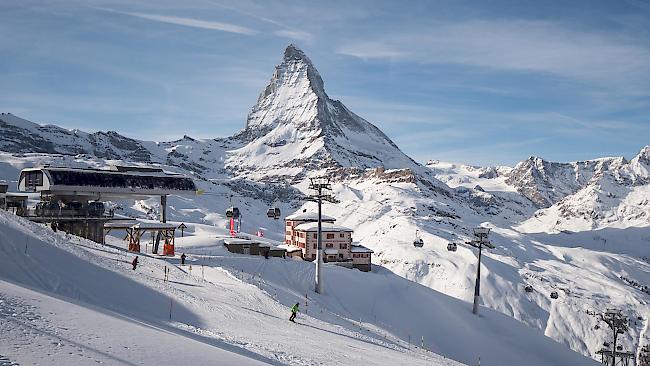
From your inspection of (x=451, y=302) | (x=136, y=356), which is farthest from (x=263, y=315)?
(x=451, y=302)

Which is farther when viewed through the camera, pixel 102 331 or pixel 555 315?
pixel 555 315

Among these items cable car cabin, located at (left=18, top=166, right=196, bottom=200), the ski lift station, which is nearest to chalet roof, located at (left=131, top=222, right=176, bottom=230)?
the ski lift station

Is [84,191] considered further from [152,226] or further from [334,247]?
[334,247]

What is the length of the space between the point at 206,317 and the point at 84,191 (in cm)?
Result: 3239

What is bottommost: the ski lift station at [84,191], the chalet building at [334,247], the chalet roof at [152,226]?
the chalet building at [334,247]

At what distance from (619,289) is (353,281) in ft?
361

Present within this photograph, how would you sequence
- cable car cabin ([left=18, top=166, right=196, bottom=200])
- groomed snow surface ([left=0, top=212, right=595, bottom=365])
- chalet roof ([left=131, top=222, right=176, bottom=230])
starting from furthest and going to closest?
chalet roof ([left=131, top=222, right=176, bottom=230]) → cable car cabin ([left=18, top=166, right=196, bottom=200]) → groomed snow surface ([left=0, top=212, right=595, bottom=365])

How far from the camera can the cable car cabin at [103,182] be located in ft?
154

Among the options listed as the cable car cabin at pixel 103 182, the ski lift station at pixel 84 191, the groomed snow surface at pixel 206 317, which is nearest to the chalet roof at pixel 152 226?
the ski lift station at pixel 84 191

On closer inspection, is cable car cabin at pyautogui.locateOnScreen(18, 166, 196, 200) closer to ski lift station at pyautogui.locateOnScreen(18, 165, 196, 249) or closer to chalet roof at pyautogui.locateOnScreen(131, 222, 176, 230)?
ski lift station at pyautogui.locateOnScreen(18, 165, 196, 249)

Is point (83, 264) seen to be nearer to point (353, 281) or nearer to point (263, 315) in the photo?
point (263, 315)

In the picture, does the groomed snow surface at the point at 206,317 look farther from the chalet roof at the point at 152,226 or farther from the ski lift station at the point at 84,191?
the ski lift station at the point at 84,191

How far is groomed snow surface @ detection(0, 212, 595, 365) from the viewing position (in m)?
12.4

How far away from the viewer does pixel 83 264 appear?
2330 centimetres
